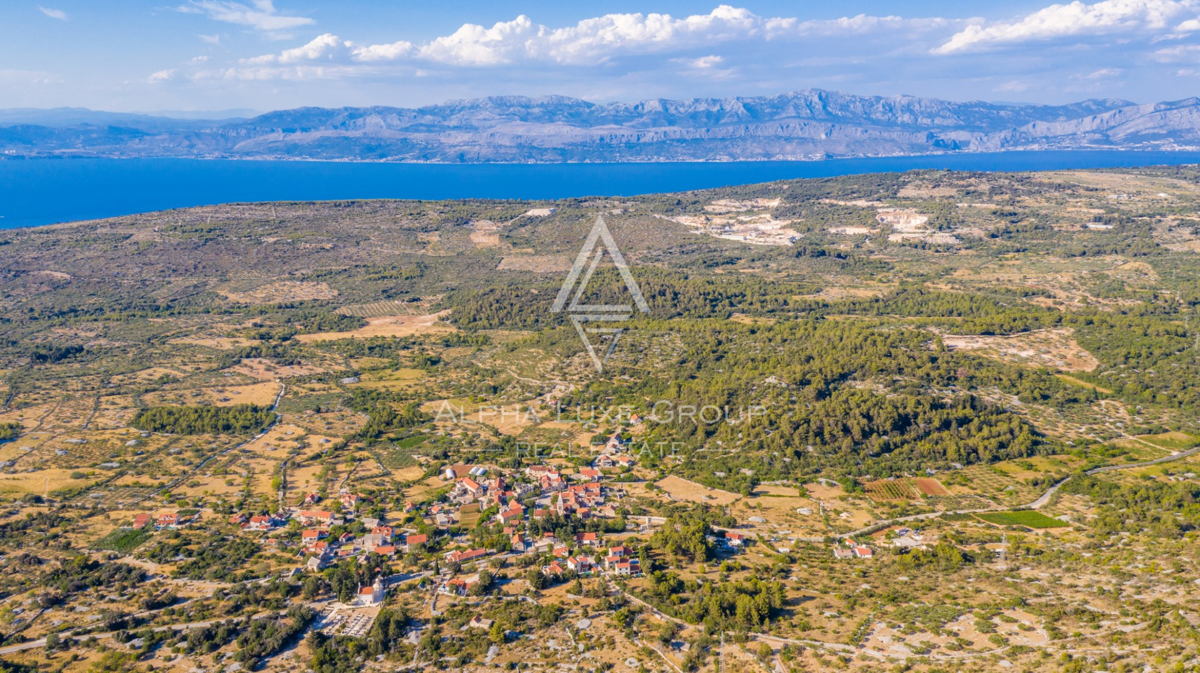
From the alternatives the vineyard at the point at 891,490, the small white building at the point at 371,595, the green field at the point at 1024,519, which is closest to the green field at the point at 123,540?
the small white building at the point at 371,595

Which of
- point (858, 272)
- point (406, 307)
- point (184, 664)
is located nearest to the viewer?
point (184, 664)

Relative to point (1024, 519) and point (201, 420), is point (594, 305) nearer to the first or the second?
point (201, 420)

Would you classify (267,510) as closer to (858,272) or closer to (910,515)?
(910,515)

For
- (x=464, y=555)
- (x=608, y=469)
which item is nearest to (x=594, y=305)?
(x=608, y=469)

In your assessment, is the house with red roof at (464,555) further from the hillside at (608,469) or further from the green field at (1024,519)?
the green field at (1024,519)

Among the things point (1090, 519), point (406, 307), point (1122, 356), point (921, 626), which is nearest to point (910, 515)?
point (1090, 519)

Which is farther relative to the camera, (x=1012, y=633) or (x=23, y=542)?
(x=23, y=542)

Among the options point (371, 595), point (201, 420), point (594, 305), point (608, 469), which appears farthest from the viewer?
point (594, 305)

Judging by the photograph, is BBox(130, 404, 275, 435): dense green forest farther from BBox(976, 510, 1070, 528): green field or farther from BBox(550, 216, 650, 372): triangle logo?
BBox(976, 510, 1070, 528): green field
